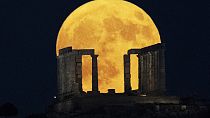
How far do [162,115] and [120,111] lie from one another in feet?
19.8

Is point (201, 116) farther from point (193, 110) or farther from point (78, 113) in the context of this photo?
point (78, 113)

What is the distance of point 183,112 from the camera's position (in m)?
199

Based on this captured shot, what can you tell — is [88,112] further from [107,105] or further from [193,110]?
[193,110]

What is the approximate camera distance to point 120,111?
194875 millimetres

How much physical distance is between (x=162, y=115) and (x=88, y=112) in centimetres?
1117

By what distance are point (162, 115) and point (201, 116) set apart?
623 cm

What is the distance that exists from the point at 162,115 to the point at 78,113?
13021 mm

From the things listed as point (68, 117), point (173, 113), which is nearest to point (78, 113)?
point (68, 117)

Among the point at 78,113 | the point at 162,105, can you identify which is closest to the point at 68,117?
the point at 78,113

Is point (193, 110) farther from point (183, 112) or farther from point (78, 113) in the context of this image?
point (78, 113)

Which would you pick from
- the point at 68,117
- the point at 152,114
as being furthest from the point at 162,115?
the point at 68,117

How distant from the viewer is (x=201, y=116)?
197 metres

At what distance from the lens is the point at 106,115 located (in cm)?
19362

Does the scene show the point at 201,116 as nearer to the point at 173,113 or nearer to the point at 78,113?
the point at 173,113
